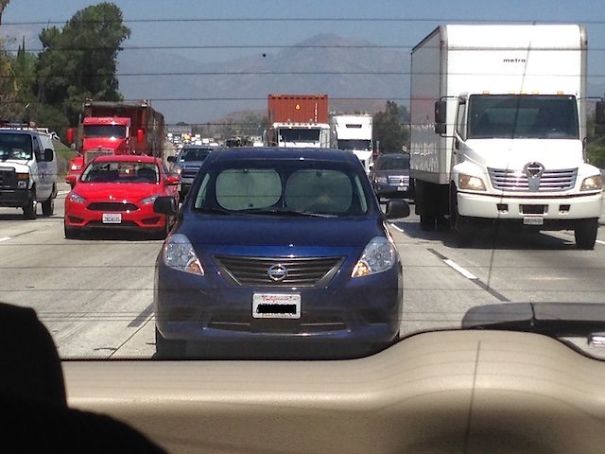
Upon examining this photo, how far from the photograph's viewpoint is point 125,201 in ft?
34.9

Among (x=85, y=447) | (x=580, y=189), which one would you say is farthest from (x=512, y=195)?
(x=85, y=447)

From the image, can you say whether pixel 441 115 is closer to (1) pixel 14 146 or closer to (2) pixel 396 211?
(2) pixel 396 211

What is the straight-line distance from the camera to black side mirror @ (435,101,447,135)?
400 inches

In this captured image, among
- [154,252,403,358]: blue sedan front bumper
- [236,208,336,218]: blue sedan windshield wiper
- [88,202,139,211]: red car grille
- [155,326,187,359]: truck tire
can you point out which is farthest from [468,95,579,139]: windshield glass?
[88,202,139,211]: red car grille

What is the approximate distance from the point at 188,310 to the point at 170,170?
1257 cm

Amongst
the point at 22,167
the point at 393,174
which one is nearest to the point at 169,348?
the point at 22,167

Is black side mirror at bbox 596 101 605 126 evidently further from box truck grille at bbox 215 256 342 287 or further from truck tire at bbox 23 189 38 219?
truck tire at bbox 23 189 38 219

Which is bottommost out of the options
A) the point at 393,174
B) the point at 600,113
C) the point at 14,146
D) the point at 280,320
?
the point at 393,174

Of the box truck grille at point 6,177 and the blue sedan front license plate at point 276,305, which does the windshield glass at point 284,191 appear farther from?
the box truck grille at point 6,177

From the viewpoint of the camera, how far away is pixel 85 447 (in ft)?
9.68

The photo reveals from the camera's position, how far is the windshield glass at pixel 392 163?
54.1 ft

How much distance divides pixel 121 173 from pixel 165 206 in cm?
983

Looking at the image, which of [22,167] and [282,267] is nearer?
[282,267]

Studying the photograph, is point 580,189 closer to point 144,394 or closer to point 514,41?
point 514,41
